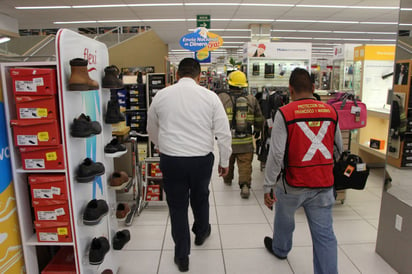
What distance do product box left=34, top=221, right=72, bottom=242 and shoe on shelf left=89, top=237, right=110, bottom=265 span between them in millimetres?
162

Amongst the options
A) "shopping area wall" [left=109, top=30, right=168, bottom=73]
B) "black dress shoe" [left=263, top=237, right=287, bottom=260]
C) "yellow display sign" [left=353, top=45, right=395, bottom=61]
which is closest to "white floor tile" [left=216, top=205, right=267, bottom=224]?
"black dress shoe" [left=263, top=237, right=287, bottom=260]

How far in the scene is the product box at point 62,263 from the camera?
1946 millimetres

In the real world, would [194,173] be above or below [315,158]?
below

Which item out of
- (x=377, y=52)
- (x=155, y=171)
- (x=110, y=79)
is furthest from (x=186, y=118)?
(x=377, y=52)

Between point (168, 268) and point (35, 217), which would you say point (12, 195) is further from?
point (168, 268)

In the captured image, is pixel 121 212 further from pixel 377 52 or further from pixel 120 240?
pixel 377 52

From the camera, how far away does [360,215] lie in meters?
3.61

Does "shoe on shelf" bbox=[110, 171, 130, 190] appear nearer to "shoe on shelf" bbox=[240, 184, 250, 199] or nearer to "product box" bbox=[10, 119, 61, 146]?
"product box" bbox=[10, 119, 61, 146]

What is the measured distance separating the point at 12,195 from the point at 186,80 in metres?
1.38

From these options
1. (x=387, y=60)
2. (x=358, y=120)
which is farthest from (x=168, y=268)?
(x=387, y=60)

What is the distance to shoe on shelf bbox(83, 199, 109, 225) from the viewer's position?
1.86 m

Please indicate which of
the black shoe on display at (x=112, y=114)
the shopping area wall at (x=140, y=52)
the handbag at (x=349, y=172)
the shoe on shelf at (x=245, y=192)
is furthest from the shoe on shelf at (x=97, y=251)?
the shopping area wall at (x=140, y=52)

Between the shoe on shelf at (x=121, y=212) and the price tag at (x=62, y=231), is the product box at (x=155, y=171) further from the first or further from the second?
the price tag at (x=62, y=231)

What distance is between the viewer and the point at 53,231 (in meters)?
1.85
